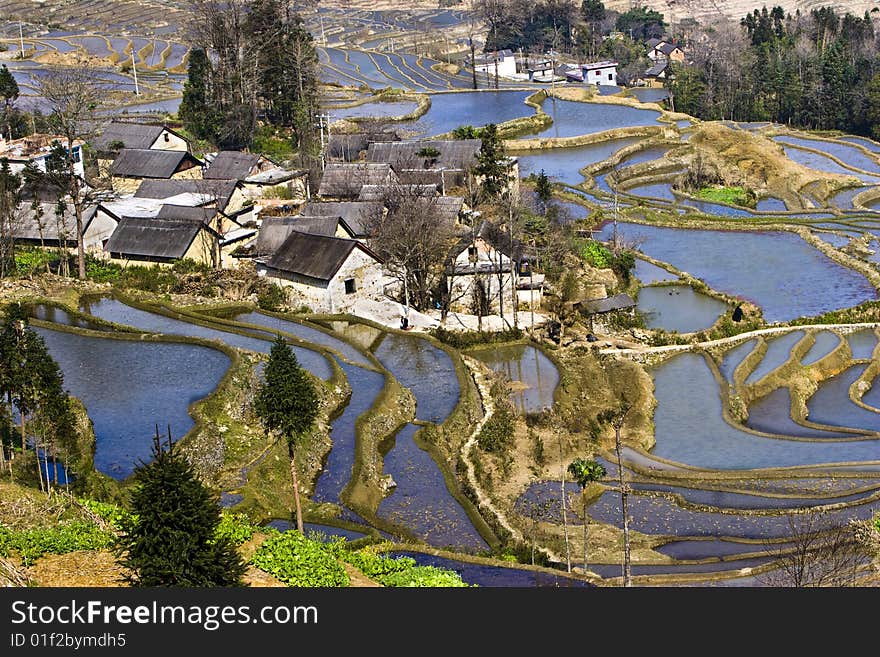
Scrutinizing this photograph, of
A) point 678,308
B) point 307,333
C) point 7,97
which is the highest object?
point 7,97

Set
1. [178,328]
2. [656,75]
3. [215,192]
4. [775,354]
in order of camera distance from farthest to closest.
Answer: [656,75] < [215,192] < [775,354] < [178,328]

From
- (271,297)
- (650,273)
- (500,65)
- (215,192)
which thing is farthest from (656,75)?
(271,297)

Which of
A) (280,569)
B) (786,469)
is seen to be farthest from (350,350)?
(280,569)

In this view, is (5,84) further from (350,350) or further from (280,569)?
(280,569)

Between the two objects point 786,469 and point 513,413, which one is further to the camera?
point 513,413

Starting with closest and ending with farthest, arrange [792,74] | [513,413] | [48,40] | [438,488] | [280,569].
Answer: [280,569]
[438,488]
[513,413]
[792,74]
[48,40]

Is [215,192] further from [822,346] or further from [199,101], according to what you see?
[822,346]
